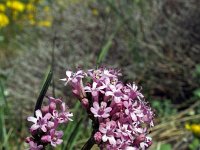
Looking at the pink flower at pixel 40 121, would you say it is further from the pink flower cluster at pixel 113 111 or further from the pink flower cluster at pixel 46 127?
the pink flower cluster at pixel 113 111

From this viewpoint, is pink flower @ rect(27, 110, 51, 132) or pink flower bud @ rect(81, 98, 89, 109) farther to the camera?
pink flower bud @ rect(81, 98, 89, 109)

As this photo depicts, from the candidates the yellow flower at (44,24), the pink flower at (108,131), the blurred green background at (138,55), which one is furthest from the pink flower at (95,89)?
the yellow flower at (44,24)

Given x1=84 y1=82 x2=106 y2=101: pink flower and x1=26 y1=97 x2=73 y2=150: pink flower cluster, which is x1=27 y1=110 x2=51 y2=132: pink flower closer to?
x1=26 y1=97 x2=73 y2=150: pink flower cluster

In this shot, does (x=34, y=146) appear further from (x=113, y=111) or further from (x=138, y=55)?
(x=138, y=55)

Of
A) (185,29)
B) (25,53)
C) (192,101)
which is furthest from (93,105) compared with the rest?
(25,53)

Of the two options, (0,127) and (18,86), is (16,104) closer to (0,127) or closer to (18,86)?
(18,86)

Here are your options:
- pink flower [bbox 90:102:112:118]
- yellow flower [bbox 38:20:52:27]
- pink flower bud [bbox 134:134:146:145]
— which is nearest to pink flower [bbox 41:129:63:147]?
pink flower [bbox 90:102:112:118]
